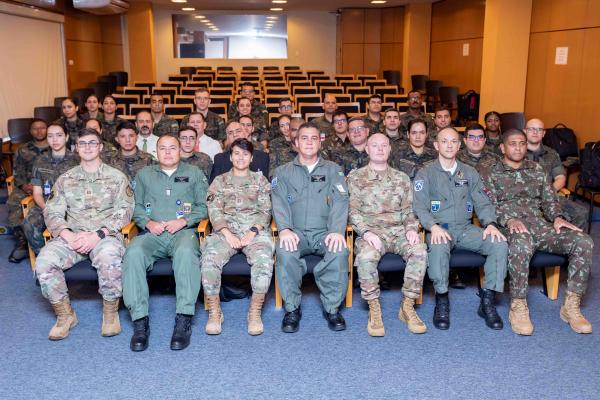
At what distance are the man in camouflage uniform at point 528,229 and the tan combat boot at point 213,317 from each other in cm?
192

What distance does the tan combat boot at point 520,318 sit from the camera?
3496 mm

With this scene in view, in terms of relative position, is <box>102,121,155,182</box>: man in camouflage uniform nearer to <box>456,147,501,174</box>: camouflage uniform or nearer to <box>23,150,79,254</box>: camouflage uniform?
<box>23,150,79,254</box>: camouflage uniform

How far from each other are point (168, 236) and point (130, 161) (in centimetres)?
132

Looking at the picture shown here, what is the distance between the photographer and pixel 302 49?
17.0 meters

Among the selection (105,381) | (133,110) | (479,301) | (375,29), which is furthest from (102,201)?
(375,29)

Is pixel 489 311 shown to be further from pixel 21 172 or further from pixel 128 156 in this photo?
pixel 21 172

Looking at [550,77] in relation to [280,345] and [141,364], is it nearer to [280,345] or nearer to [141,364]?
[280,345]

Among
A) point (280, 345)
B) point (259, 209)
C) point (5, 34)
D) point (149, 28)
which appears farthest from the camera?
point (149, 28)

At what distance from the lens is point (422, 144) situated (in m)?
5.09

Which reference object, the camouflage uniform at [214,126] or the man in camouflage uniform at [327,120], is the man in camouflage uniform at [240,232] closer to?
the man in camouflage uniform at [327,120]

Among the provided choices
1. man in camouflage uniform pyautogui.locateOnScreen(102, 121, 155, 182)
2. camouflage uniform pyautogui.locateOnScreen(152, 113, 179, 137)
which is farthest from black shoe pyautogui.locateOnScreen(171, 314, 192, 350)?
camouflage uniform pyautogui.locateOnScreen(152, 113, 179, 137)

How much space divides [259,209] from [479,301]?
1767mm

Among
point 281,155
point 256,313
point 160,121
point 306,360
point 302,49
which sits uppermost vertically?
point 302,49

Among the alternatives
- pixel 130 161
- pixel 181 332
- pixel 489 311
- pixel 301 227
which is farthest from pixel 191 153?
pixel 489 311
